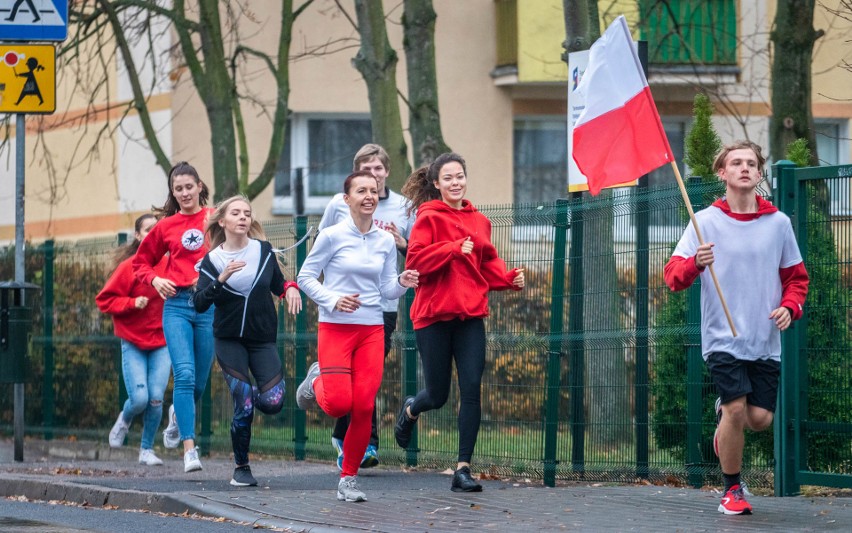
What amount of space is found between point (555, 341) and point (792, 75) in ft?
11.8

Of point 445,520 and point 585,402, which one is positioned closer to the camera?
point 445,520

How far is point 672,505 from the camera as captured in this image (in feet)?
28.8

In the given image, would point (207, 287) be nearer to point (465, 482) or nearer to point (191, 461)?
point (191, 461)

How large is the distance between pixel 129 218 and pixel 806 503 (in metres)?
16.1

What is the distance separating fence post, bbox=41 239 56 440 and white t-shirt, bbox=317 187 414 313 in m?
6.61

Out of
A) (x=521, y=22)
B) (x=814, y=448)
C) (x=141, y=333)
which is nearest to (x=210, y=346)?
(x=141, y=333)

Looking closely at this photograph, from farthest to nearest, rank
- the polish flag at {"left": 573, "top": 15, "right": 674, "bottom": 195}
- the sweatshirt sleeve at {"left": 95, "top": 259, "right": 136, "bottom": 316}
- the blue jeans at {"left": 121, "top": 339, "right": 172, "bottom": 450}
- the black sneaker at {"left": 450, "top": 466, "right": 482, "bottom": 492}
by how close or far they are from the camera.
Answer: the sweatshirt sleeve at {"left": 95, "top": 259, "right": 136, "bottom": 316} → the blue jeans at {"left": 121, "top": 339, "right": 172, "bottom": 450} → the black sneaker at {"left": 450, "top": 466, "right": 482, "bottom": 492} → the polish flag at {"left": 573, "top": 15, "right": 674, "bottom": 195}

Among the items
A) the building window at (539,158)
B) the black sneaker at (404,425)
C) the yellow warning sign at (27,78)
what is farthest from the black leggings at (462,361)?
the building window at (539,158)

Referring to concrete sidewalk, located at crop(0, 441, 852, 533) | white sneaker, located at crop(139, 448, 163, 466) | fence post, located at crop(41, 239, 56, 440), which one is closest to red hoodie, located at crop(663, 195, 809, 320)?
concrete sidewalk, located at crop(0, 441, 852, 533)

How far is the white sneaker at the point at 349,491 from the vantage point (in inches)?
357

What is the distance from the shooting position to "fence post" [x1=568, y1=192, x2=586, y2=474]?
10219 millimetres

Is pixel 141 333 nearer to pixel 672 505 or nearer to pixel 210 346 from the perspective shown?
pixel 210 346

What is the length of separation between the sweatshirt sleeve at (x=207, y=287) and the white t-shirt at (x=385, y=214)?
84 cm

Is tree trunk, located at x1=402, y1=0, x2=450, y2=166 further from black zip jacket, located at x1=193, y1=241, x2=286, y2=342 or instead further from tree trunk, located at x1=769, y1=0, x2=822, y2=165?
black zip jacket, located at x1=193, y1=241, x2=286, y2=342
